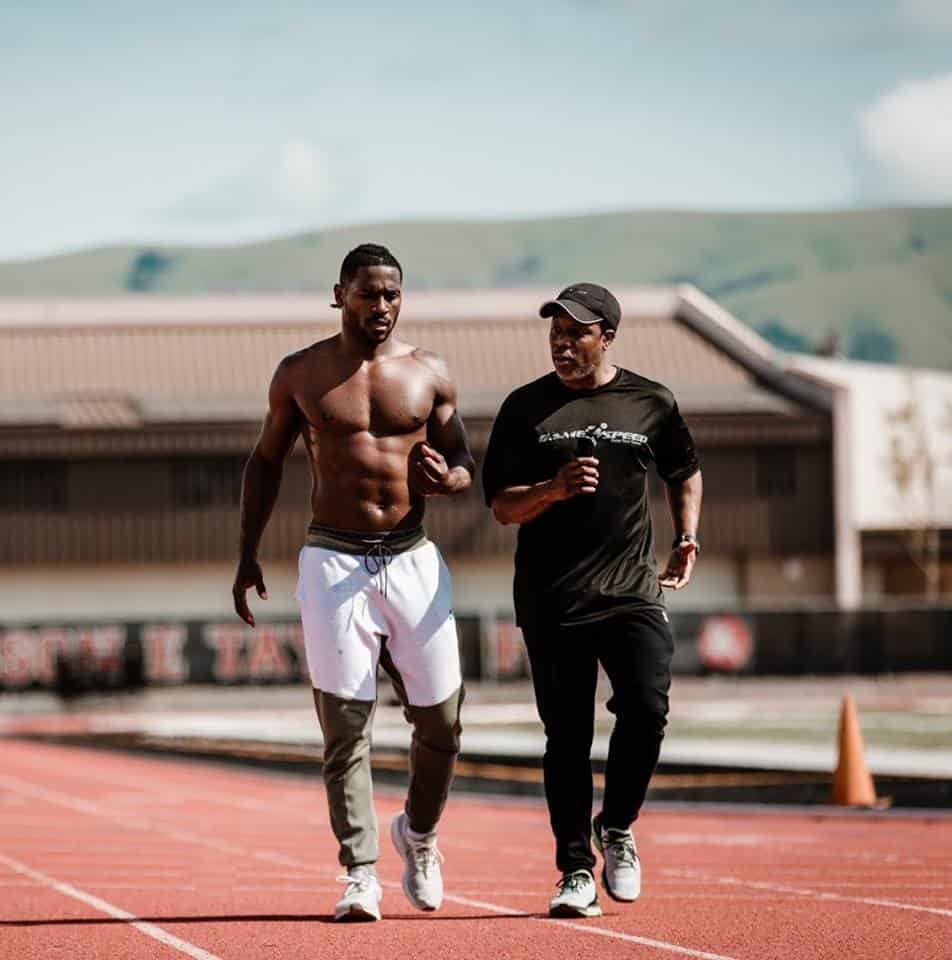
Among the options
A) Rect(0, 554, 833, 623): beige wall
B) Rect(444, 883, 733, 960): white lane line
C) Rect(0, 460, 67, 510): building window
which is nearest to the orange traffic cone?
Rect(444, 883, 733, 960): white lane line

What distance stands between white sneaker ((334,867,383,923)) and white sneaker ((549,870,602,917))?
615mm

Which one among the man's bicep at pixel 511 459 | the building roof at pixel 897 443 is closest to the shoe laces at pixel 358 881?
the man's bicep at pixel 511 459

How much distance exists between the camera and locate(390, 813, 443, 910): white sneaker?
8.27m

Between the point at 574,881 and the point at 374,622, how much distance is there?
1.11 metres

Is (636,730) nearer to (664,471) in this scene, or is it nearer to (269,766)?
(664,471)

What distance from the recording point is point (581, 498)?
809 centimetres

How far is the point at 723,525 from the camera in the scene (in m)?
60.7

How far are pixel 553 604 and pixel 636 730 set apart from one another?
1.69 feet

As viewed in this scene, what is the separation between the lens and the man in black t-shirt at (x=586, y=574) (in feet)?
26.5

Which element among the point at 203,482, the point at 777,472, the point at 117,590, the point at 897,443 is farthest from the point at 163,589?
the point at 897,443

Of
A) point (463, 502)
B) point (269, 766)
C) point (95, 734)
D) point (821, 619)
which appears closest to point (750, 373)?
point (463, 502)

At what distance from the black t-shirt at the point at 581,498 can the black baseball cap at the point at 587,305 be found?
21cm

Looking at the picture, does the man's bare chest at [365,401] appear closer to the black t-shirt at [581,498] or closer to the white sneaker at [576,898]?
the black t-shirt at [581,498]

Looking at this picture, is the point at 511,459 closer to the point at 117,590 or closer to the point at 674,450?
the point at 674,450
